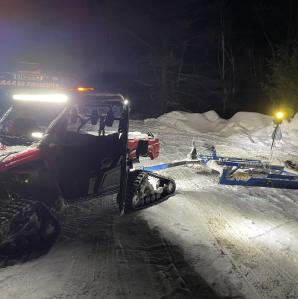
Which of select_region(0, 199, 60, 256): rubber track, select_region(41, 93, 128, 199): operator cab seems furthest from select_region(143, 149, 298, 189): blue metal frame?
select_region(0, 199, 60, 256): rubber track

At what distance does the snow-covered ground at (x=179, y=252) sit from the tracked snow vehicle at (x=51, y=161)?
42 centimetres

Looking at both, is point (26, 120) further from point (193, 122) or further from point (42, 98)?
point (193, 122)

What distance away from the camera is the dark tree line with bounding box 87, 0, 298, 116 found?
28375 millimetres

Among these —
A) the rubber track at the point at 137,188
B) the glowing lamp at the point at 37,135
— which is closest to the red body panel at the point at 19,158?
the glowing lamp at the point at 37,135

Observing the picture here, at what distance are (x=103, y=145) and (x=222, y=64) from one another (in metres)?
27.8

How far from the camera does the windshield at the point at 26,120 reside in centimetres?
562

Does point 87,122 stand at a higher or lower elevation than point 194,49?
lower

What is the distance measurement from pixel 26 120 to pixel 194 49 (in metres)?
27.1

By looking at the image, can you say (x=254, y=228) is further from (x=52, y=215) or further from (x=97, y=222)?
(x=52, y=215)

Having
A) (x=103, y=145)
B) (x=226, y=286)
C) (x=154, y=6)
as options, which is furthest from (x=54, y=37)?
(x=226, y=286)

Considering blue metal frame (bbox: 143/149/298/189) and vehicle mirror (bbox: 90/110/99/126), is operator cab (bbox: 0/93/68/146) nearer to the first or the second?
vehicle mirror (bbox: 90/110/99/126)

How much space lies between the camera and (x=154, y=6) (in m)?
28.2

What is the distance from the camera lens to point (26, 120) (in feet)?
19.2

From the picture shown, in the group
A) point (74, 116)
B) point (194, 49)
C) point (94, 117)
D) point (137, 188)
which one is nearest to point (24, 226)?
point (74, 116)
